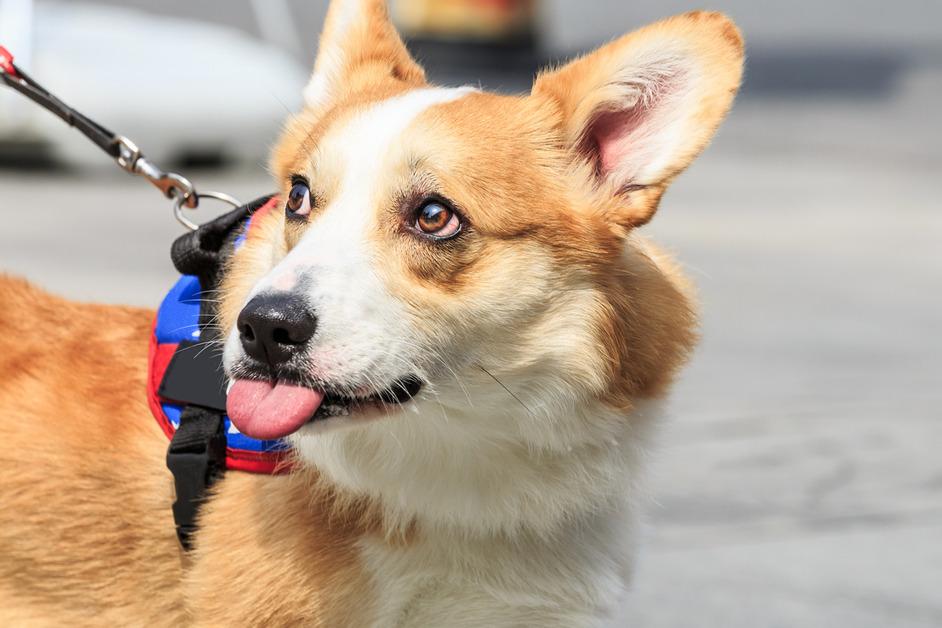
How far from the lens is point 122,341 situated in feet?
10.9

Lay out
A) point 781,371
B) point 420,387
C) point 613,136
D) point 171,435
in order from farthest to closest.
Result: point 781,371, point 613,136, point 171,435, point 420,387

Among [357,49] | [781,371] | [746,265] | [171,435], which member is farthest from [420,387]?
[746,265]

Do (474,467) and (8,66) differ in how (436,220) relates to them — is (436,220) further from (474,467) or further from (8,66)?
(8,66)

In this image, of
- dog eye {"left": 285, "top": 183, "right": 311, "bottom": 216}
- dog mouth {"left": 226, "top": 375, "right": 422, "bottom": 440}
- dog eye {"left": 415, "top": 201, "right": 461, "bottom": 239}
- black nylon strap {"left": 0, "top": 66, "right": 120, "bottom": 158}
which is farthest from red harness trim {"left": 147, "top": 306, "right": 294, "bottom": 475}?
black nylon strap {"left": 0, "top": 66, "right": 120, "bottom": 158}

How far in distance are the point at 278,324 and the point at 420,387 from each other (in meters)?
0.37

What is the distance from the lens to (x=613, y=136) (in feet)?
10.6

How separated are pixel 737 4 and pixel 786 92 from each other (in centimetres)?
1020

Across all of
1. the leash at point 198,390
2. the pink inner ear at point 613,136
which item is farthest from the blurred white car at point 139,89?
the pink inner ear at point 613,136

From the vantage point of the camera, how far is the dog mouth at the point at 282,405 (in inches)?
106

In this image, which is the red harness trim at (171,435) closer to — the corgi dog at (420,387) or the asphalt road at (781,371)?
the corgi dog at (420,387)

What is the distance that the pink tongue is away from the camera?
8.82 ft

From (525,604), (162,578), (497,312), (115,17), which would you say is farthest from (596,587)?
(115,17)

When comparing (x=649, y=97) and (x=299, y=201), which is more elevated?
(x=649, y=97)

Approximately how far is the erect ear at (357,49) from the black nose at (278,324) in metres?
1.00
